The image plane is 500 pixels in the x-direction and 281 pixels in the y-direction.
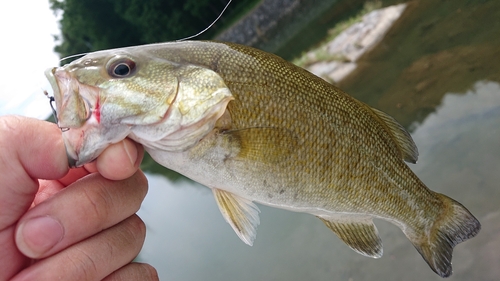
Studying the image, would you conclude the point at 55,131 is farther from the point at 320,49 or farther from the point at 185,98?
the point at 320,49

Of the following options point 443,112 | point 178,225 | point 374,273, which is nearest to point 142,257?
point 178,225

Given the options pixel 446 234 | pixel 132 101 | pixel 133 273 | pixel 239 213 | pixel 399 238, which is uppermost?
pixel 132 101

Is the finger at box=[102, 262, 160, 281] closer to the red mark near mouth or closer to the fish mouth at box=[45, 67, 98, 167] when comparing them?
the fish mouth at box=[45, 67, 98, 167]

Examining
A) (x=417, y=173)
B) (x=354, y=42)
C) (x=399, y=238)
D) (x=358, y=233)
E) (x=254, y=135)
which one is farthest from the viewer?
(x=354, y=42)

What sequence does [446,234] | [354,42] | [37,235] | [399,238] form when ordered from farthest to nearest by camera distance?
1. [354,42]
2. [399,238]
3. [446,234]
4. [37,235]

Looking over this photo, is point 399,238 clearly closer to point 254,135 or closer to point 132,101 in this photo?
point 254,135

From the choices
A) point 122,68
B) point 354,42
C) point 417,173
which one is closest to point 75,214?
point 122,68
